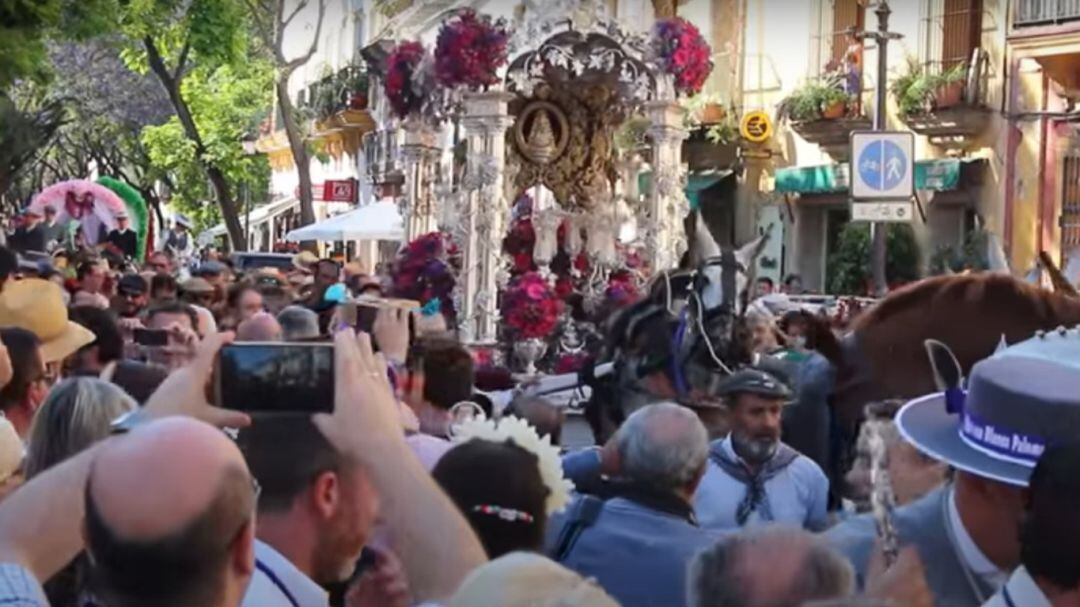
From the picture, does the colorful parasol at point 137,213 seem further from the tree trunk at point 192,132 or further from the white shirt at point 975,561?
the white shirt at point 975,561

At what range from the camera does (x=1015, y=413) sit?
325 centimetres

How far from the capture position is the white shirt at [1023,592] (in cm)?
275

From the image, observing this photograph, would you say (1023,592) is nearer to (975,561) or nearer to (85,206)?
(975,561)

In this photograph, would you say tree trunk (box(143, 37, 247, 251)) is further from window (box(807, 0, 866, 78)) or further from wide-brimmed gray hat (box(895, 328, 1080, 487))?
wide-brimmed gray hat (box(895, 328, 1080, 487))

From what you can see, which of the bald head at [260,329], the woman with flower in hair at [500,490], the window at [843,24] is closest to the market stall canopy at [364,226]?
the window at [843,24]

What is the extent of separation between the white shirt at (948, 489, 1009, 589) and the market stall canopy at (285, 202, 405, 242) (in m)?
20.3

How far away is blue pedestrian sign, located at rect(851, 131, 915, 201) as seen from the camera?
49.4 feet

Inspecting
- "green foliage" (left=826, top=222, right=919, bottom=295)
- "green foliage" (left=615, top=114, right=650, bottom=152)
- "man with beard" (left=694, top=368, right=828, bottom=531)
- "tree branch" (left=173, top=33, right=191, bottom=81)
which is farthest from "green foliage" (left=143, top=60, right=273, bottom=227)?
"man with beard" (left=694, top=368, right=828, bottom=531)

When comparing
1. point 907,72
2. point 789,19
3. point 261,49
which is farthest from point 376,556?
point 261,49

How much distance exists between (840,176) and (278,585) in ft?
85.7

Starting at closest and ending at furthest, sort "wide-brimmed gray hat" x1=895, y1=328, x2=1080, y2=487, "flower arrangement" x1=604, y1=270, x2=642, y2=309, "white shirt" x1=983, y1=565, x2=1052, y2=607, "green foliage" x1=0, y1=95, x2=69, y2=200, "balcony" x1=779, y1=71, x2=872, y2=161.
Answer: "white shirt" x1=983, y1=565, x2=1052, y2=607 < "wide-brimmed gray hat" x1=895, y1=328, x2=1080, y2=487 < "flower arrangement" x1=604, y1=270, x2=642, y2=309 < "green foliage" x1=0, y1=95, x2=69, y2=200 < "balcony" x1=779, y1=71, x2=872, y2=161

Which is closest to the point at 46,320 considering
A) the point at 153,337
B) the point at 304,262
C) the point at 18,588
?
the point at 153,337

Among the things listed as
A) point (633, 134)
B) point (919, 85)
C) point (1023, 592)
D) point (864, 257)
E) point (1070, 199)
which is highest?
point (919, 85)

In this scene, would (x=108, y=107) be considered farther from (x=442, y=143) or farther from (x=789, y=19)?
(x=442, y=143)
